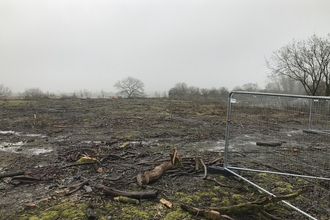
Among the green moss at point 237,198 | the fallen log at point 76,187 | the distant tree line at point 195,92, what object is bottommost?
the green moss at point 237,198

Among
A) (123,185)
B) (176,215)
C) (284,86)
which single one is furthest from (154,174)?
(284,86)

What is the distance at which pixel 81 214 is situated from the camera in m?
3.16

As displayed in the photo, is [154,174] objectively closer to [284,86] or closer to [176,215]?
[176,215]

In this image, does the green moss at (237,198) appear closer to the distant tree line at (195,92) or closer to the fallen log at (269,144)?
the fallen log at (269,144)

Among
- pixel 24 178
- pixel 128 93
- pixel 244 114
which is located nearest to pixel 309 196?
pixel 244 114

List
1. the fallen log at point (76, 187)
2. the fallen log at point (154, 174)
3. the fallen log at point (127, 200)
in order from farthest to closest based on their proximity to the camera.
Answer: the fallen log at point (154, 174) → the fallen log at point (76, 187) → the fallen log at point (127, 200)

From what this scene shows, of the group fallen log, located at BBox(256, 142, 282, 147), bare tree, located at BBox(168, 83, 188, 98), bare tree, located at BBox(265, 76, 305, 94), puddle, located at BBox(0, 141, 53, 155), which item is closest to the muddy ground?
puddle, located at BBox(0, 141, 53, 155)

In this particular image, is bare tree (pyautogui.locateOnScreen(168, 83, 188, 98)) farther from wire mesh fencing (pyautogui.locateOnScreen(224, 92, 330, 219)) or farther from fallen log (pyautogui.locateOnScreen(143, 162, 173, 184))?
fallen log (pyautogui.locateOnScreen(143, 162, 173, 184))

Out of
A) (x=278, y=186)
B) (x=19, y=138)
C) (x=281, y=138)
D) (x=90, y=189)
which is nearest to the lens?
(x=90, y=189)

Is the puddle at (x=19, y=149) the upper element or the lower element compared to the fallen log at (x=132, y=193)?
lower

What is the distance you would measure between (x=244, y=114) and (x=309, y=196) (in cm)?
215

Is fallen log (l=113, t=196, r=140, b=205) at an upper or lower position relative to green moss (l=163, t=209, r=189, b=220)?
upper

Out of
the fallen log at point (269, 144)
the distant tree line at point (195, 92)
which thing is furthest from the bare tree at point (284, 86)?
the fallen log at point (269, 144)

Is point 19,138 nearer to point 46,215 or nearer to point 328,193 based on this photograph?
point 46,215
